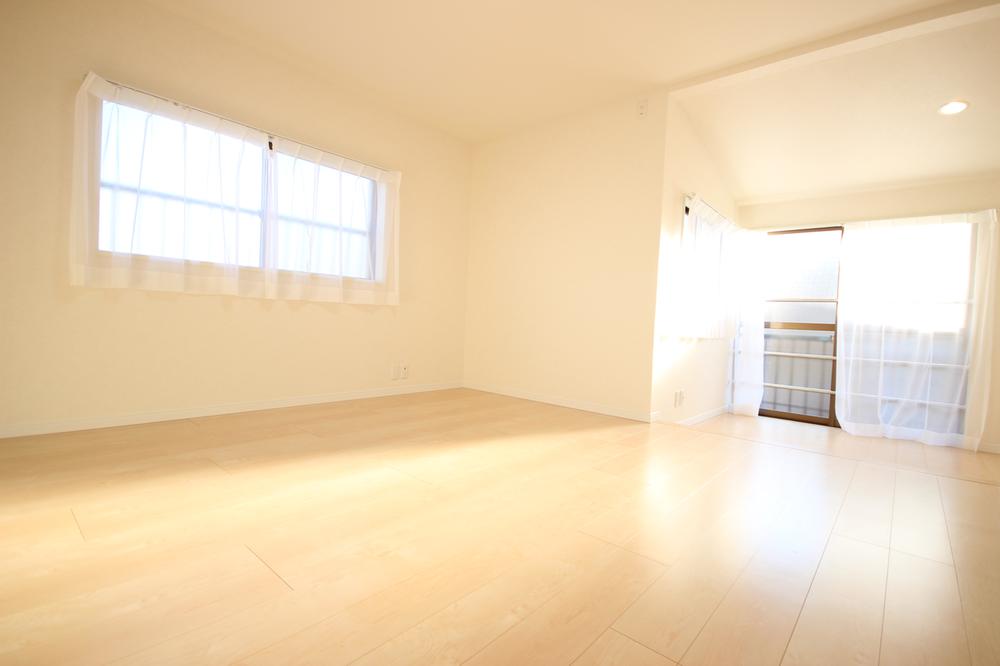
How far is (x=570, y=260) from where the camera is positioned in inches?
152

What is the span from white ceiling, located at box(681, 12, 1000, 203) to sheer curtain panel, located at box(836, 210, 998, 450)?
0.54 meters

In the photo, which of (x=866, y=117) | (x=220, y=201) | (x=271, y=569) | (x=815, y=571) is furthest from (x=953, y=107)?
(x=220, y=201)

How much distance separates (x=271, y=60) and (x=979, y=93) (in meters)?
4.80

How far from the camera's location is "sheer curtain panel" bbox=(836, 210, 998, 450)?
11.6ft

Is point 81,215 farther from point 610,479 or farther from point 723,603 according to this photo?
point 723,603

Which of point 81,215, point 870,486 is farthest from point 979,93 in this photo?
point 81,215

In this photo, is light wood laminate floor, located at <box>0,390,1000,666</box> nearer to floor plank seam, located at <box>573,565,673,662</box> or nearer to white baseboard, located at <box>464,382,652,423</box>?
floor plank seam, located at <box>573,565,673,662</box>

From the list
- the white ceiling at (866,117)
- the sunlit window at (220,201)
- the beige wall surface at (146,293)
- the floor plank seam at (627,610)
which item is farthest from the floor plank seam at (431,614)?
the white ceiling at (866,117)

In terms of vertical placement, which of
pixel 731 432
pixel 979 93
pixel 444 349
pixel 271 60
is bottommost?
pixel 731 432

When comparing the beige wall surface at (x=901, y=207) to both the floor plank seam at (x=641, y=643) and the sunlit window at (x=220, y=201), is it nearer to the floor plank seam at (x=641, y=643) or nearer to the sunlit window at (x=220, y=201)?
the sunlit window at (x=220, y=201)

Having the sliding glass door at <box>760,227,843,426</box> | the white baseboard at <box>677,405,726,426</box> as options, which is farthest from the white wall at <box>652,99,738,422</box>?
the sliding glass door at <box>760,227,843,426</box>

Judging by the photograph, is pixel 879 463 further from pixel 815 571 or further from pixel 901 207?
pixel 901 207

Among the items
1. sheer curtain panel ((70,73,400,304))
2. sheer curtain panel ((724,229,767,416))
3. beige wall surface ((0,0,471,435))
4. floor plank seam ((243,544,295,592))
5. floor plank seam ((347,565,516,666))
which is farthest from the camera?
sheer curtain panel ((724,229,767,416))

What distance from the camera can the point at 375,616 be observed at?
1.03m
